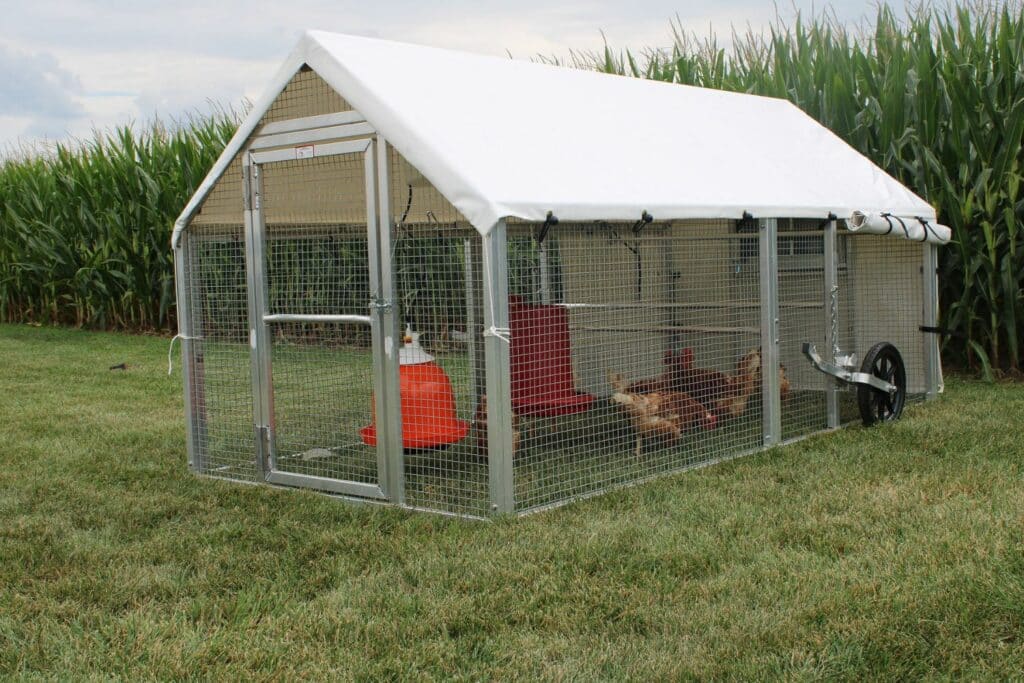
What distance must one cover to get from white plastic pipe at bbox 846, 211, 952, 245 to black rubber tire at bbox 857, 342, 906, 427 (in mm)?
708

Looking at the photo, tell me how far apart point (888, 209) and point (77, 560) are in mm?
5270

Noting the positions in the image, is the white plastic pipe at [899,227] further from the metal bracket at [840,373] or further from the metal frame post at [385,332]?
the metal frame post at [385,332]

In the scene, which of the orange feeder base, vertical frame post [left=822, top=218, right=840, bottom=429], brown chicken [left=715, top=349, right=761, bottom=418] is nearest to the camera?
the orange feeder base

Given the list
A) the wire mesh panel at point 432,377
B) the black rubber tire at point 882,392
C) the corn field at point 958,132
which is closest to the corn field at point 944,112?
the corn field at point 958,132

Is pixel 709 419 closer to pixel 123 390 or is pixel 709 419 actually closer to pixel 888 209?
pixel 888 209

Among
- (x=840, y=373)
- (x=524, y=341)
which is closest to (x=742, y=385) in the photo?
(x=840, y=373)

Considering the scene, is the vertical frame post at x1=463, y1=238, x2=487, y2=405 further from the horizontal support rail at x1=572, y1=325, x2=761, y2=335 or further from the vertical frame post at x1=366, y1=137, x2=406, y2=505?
the horizontal support rail at x1=572, y1=325, x2=761, y2=335

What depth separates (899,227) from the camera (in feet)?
22.1

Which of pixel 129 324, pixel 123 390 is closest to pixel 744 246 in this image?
pixel 123 390

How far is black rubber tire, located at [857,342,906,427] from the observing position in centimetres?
641

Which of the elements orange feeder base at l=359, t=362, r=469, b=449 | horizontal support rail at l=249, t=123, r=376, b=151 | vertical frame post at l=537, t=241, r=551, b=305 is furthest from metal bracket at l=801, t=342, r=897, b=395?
horizontal support rail at l=249, t=123, r=376, b=151

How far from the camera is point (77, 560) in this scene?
165 inches

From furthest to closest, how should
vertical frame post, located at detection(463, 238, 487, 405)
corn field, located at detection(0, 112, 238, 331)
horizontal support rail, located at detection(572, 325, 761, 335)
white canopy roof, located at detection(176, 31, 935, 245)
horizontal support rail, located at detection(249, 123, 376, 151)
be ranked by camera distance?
corn field, located at detection(0, 112, 238, 331)
horizontal support rail, located at detection(572, 325, 761, 335)
horizontal support rail, located at detection(249, 123, 376, 151)
vertical frame post, located at detection(463, 238, 487, 405)
white canopy roof, located at detection(176, 31, 935, 245)

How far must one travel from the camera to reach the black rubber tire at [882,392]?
6410 millimetres
